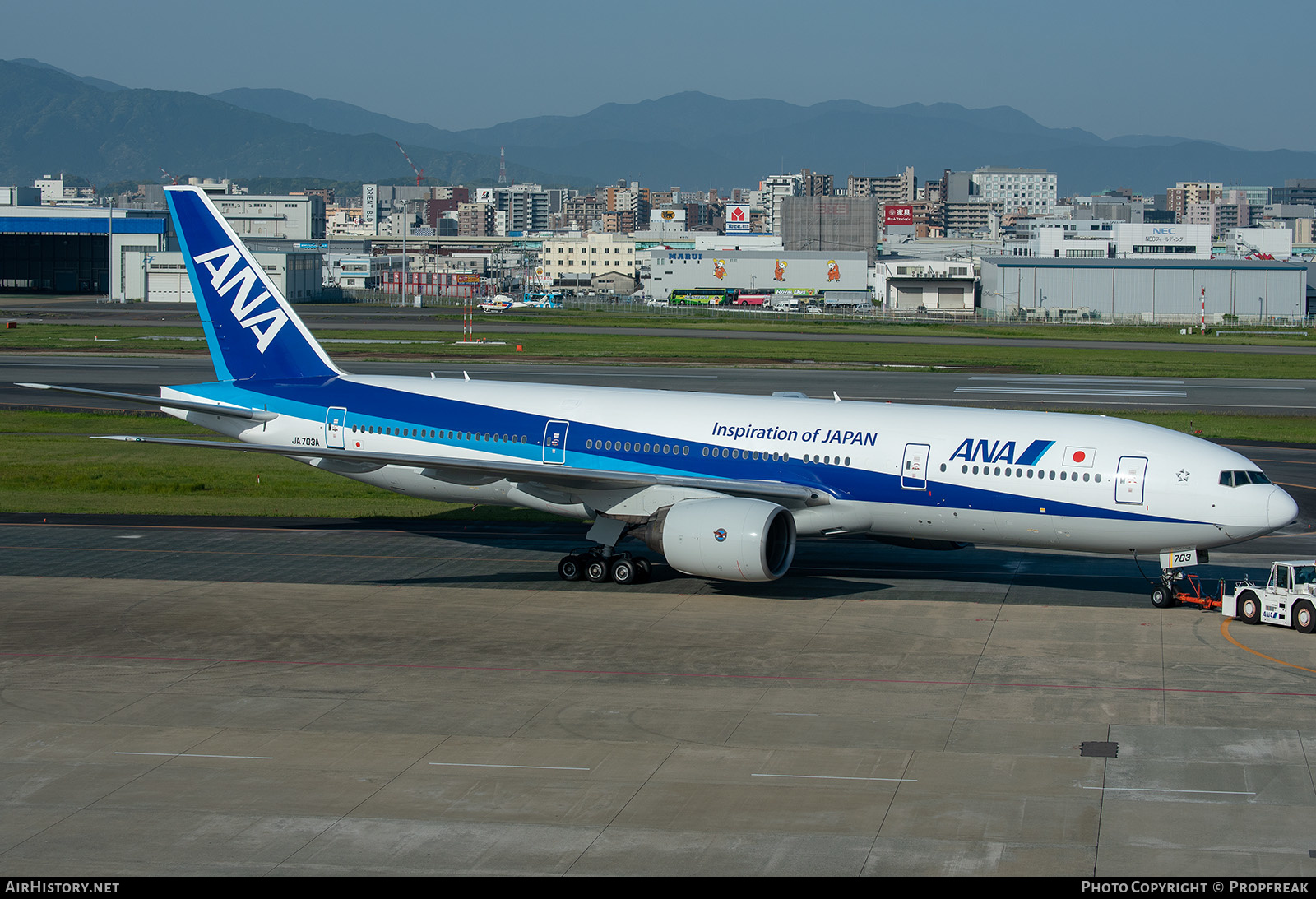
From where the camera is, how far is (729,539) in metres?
30.4

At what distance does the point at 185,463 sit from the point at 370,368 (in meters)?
33.6

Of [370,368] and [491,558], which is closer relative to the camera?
[491,558]

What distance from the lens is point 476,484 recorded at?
115 feet

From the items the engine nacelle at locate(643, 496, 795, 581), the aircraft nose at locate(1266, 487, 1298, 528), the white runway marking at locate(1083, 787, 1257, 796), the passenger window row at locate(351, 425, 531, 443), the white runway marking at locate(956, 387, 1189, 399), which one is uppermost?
the white runway marking at locate(956, 387, 1189, 399)

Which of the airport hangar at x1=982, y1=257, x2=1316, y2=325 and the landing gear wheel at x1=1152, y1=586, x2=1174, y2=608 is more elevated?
the airport hangar at x1=982, y1=257, x2=1316, y2=325

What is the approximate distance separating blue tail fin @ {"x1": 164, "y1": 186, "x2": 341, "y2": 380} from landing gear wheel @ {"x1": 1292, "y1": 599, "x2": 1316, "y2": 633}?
27.0m

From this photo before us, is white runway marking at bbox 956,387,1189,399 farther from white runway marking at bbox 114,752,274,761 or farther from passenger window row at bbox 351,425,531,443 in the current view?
white runway marking at bbox 114,752,274,761

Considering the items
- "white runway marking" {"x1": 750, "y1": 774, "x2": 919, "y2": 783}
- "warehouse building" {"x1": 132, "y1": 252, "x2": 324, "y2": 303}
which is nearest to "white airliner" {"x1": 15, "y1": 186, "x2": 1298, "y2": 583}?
"white runway marking" {"x1": 750, "y1": 774, "x2": 919, "y2": 783}

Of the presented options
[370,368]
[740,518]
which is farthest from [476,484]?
[370,368]

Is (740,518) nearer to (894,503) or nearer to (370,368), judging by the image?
(894,503)

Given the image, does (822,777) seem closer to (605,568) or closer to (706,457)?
(706,457)

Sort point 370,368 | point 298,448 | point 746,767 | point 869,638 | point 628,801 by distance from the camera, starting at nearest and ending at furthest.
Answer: point 628,801
point 746,767
point 869,638
point 298,448
point 370,368

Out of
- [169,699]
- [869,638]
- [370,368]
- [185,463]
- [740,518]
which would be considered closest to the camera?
[169,699]

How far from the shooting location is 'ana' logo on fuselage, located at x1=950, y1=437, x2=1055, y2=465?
102ft
